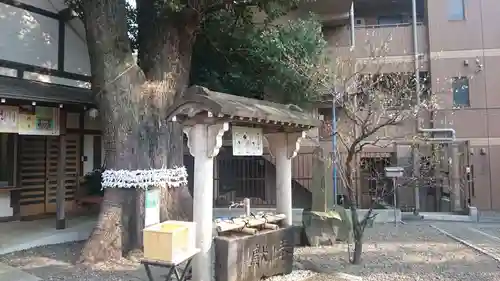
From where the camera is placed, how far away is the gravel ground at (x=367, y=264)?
617 cm

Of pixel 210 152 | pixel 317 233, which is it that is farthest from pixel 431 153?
pixel 210 152

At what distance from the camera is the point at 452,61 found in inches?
598

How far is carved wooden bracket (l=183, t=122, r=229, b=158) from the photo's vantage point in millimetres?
5125

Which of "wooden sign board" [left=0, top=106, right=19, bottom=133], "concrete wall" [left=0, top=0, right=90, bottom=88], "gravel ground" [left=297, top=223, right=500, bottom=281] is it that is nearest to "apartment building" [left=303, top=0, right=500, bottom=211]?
"gravel ground" [left=297, top=223, right=500, bottom=281]

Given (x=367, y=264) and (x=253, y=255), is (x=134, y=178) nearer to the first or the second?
(x=253, y=255)

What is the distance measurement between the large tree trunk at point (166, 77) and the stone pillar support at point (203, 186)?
2610mm

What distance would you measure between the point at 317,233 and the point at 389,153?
7.74 metres

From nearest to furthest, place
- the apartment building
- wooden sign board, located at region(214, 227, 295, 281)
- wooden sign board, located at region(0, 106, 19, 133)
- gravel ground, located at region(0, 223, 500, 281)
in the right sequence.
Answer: wooden sign board, located at region(214, 227, 295, 281) → gravel ground, located at region(0, 223, 500, 281) → wooden sign board, located at region(0, 106, 19, 133) → the apartment building

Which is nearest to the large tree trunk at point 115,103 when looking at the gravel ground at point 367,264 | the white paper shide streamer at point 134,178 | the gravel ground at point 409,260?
the white paper shide streamer at point 134,178

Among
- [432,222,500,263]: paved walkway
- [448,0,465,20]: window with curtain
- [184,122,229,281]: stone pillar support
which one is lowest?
[432,222,500,263]: paved walkway

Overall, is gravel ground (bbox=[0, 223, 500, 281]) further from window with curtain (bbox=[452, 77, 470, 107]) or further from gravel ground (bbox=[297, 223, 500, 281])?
window with curtain (bbox=[452, 77, 470, 107])

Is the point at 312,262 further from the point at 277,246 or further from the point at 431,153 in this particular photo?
the point at 431,153

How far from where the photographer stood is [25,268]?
21.5 ft

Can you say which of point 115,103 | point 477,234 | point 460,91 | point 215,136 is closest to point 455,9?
point 460,91
